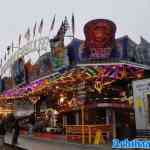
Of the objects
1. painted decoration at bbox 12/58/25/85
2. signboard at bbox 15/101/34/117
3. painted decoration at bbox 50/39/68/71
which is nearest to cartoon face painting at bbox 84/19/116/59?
painted decoration at bbox 50/39/68/71

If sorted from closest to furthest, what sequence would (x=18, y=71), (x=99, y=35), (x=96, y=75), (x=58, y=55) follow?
1. (x=96, y=75)
2. (x=99, y=35)
3. (x=58, y=55)
4. (x=18, y=71)

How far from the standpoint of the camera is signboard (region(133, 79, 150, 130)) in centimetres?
1947

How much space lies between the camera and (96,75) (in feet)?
101

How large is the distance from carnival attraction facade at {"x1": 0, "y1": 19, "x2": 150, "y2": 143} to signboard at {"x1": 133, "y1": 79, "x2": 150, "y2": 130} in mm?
8431

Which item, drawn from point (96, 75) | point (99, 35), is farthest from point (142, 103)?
point (99, 35)

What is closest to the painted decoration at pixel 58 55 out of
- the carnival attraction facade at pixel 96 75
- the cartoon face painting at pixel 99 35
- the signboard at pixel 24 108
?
the carnival attraction facade at pixel 96 75

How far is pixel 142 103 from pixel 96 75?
11.2 metres

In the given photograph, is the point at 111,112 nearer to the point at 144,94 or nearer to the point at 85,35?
the point at 85,35

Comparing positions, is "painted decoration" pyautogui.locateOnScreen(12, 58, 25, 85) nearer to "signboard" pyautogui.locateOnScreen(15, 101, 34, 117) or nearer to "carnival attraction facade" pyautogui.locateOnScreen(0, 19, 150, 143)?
"signboard" pyautogui.locateOnScreen(15, 101, 34, 117)

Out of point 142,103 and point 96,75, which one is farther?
point 96,75

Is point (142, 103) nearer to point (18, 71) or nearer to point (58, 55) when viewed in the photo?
point (58, 55)

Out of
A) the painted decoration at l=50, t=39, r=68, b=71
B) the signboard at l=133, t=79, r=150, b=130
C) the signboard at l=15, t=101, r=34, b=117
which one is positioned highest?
the painted decoration at l=50, t=39, r=68, b=71

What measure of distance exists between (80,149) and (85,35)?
10843 mm

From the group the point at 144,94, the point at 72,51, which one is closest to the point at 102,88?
the point at 72,51
